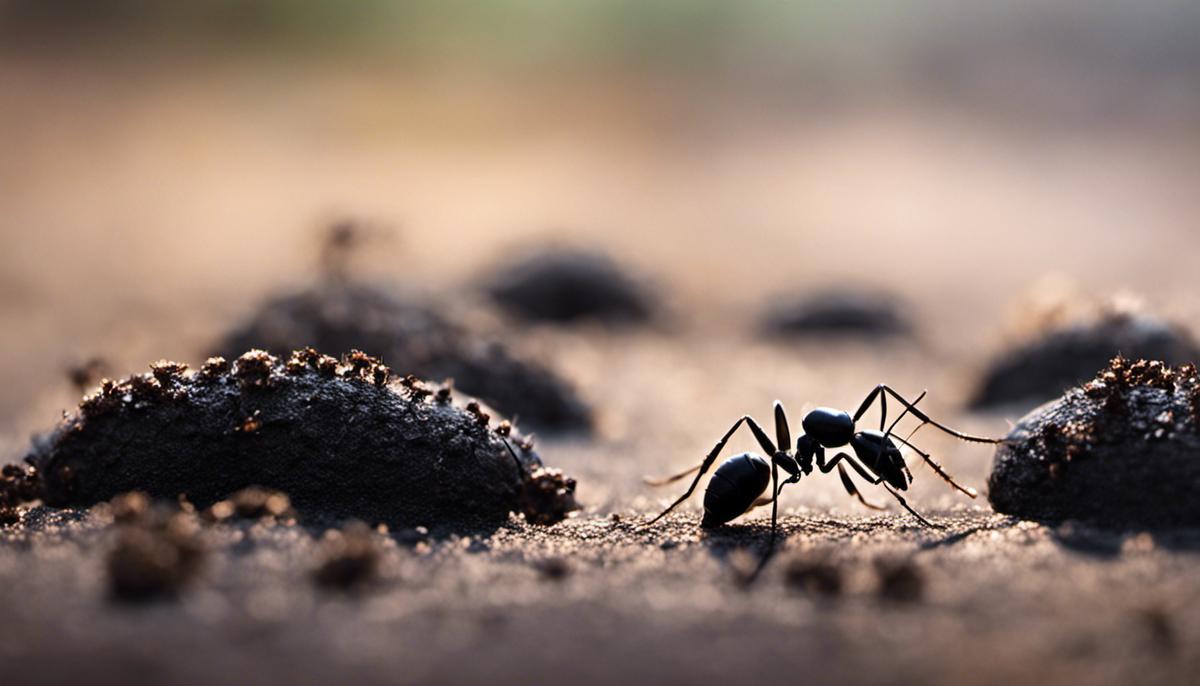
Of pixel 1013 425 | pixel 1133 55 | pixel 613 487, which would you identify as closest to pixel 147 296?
pixel 613 487

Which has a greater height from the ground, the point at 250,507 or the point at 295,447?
the point at 295,447

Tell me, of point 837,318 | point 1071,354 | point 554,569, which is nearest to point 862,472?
point 554,569

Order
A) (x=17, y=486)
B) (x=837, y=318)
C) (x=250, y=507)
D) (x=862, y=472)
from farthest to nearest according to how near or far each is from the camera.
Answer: (x=837, y=318)
(x=17, y=486)
(x=862, y=472)
(x=250, y=507)

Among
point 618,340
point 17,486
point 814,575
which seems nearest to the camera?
point 814,575

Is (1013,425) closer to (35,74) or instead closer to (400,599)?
(400,599)

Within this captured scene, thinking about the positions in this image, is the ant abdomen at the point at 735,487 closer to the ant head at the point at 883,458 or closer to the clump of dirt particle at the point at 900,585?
the ant head at the point at 883,458

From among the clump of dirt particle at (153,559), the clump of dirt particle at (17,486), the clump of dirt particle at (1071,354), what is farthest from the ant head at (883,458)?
the clump of dirt particle at (1071,354)

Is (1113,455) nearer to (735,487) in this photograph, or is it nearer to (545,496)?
(735,487)

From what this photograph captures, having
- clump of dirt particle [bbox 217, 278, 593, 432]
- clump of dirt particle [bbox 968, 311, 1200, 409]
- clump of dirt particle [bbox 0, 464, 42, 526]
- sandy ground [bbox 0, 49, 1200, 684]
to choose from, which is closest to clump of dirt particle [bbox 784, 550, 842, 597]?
sandy ground [bbox 0, 49, 1200, 684]
